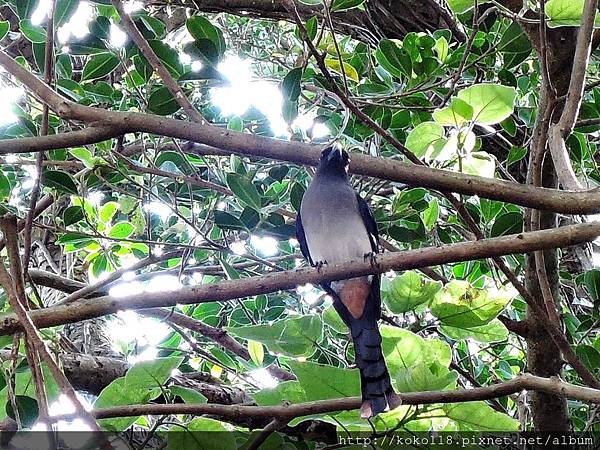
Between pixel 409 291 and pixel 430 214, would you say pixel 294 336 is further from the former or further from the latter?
pixel 430 214

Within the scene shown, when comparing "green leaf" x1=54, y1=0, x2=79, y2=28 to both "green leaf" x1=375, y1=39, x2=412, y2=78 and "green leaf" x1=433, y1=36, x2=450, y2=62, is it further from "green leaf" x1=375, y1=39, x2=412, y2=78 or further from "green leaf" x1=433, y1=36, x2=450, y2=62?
"green leaf" x1=433, y1=36, x2=450, y2=62

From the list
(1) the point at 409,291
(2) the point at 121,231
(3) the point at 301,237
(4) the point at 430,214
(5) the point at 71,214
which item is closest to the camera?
(1) the point at 409,291

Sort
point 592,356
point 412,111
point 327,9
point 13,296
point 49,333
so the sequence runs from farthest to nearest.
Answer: point 412,111, point 592,356, point 327,9, point 49,333, point 13,296

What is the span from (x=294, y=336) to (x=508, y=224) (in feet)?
2.59

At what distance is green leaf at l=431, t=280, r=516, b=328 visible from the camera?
4.77 ft

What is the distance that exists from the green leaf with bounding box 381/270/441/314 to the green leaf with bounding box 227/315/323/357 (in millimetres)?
173

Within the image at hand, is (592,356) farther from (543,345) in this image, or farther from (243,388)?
(243,388)

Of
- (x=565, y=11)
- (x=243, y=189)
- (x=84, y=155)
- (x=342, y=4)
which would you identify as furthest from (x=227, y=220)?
(x=565, y=11)

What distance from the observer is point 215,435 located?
4.31 feet

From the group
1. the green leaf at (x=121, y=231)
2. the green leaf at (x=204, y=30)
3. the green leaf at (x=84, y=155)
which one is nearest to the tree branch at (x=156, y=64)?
the green leaf at (x=204, y=30)

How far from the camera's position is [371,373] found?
5.20ft

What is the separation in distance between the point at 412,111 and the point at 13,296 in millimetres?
1519

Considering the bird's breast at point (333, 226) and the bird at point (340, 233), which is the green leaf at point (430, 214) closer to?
the bird at point (340, 233)

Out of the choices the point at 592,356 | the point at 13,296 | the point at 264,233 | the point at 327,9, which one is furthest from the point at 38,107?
the point at 592,356
